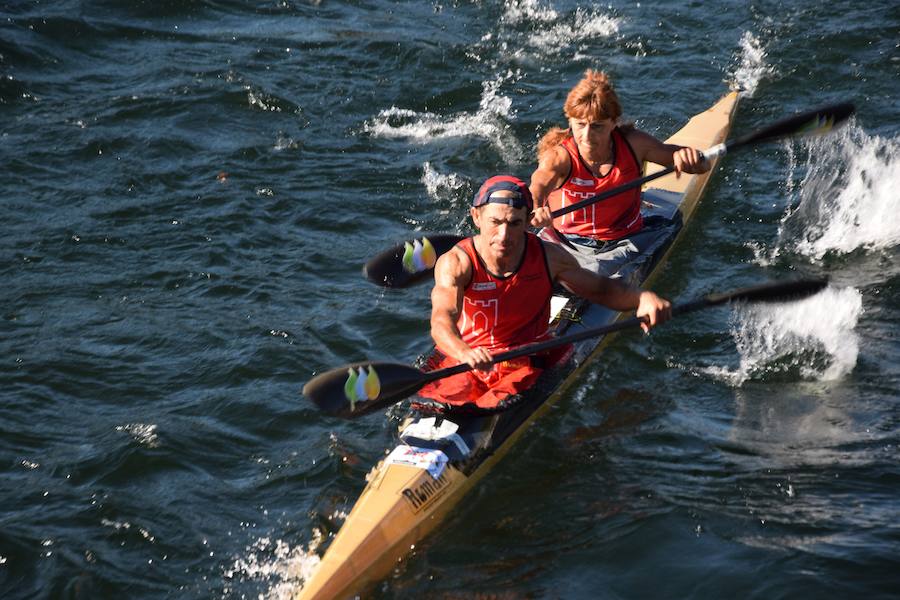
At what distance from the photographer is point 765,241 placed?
1029 centimetres

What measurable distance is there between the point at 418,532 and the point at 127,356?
349 cm

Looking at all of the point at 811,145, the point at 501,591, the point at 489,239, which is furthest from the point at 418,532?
the point at 811,145

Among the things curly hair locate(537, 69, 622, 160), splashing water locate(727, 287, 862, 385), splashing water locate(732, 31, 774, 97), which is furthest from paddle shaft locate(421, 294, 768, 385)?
splashing water locate(732, 31, 774, 97)

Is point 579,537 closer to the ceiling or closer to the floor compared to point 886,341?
closer to the floor

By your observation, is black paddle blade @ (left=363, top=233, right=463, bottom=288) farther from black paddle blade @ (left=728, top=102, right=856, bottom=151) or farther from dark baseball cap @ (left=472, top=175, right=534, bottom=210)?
black paddle blade @ (left=728, top=102, right=856, bottom=151)

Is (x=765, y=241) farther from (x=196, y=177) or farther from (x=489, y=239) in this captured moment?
(x=196, y=177)

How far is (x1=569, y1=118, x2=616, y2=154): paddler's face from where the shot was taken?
324 inches

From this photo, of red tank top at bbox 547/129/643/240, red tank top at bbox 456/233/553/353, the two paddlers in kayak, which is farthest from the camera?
→ red tank top at bbox 547/129/643/240

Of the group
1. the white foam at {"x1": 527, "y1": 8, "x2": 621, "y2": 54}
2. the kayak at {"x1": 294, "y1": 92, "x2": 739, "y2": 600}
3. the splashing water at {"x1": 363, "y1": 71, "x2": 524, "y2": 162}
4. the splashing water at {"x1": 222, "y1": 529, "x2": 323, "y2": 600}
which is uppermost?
the white foam at {"x1": 527, "y1": 8, "x2": 621, "y2": 54}

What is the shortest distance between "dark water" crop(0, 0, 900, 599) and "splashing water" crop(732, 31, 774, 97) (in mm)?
53

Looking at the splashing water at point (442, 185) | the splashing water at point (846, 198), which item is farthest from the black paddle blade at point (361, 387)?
the splashing water at point (442, 185)

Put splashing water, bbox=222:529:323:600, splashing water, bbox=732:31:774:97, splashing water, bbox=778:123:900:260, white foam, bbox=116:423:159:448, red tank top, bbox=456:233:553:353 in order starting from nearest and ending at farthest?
splashing water, bbox=222:529:323:600
red tank top, bbox=456:233:553:353
white foam, bbox=116:423:159:448
splashing water, bbox=778:123:900:260
splashing water, bbox=732:31:774:97

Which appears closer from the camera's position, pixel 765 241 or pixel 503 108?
pixel 765 241

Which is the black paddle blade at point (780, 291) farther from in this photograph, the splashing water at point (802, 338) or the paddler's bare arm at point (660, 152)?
the paddler's bare arm at point (660, 152)
